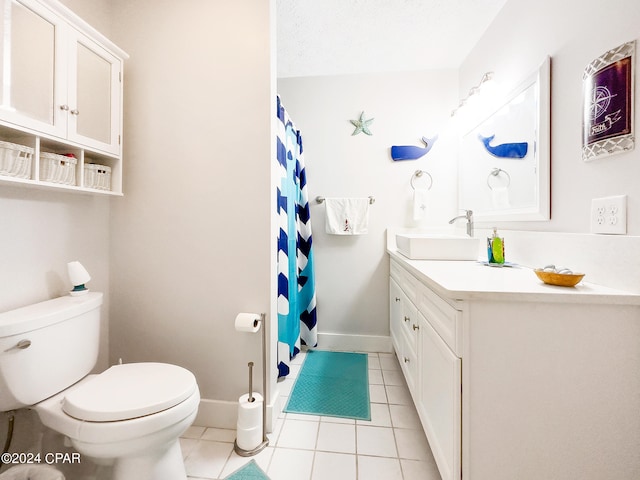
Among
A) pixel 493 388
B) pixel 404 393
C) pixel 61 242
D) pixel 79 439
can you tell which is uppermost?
pixel 61 242

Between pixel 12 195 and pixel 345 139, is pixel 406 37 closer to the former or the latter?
pixel 345 139

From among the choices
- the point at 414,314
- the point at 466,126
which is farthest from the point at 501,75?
the point at 414,314

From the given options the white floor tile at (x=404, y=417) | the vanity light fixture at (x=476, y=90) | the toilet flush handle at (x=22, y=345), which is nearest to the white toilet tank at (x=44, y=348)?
the toilet flush handle at (x=22, y=345)

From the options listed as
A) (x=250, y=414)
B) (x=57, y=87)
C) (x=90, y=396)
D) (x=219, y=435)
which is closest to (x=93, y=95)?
(x=57, y=87)

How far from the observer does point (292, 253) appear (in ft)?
6.08

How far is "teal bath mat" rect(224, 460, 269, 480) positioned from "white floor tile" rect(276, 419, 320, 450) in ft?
0.49

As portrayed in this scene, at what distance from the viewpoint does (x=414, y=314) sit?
132 cm

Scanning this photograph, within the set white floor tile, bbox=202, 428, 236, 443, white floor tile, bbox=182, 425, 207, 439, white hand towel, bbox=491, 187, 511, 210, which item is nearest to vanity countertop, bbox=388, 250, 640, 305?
white hand towel, bbox=491, 187, 511, 210

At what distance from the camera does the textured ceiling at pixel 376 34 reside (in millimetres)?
1564

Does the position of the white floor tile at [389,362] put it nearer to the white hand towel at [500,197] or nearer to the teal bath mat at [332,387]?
the teal bath mat at [332,387]

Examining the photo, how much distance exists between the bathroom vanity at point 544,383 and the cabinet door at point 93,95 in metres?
1.56

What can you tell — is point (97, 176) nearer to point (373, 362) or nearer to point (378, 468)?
point (378, 468)

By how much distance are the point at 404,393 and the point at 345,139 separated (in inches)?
75.8

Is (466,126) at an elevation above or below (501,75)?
below
